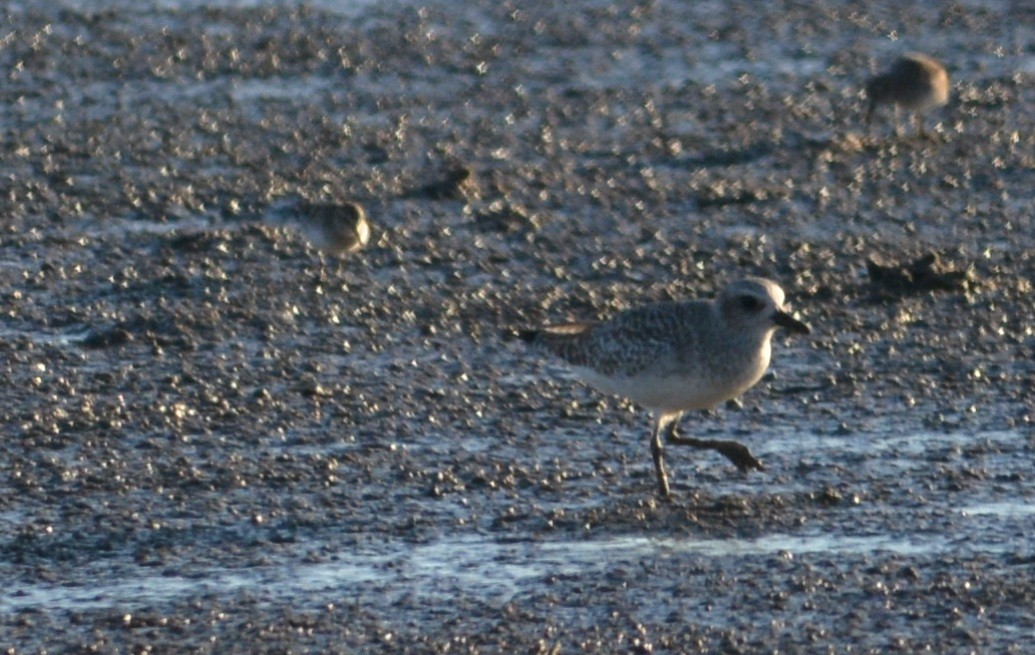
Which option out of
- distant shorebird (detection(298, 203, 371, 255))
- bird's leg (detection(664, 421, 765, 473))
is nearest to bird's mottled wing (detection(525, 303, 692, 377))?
bird's leg (detection(664, 421, 765, 473))

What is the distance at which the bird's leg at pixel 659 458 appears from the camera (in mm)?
8477

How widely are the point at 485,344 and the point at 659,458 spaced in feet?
6.81

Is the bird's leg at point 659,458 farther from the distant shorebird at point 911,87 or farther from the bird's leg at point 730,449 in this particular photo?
the distant shorebird at point 911,87

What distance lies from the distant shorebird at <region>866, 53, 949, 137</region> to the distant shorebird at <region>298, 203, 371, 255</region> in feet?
15.8

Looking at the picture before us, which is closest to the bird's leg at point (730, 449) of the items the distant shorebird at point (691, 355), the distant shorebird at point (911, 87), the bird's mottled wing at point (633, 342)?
the distant shorebird at point (691, 355)

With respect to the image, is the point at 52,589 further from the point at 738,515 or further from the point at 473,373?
the point at 473,373

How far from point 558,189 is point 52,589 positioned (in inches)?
263

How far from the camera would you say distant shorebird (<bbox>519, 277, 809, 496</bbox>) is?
8609 mm

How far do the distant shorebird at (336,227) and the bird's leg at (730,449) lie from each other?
316 cm

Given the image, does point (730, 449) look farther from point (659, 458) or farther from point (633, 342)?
point (633, 342)

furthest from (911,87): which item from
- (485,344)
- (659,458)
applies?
(659,458)

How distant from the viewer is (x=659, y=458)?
855 cm

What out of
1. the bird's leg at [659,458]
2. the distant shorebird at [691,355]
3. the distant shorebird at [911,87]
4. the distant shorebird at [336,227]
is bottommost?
the bird's leg at [659,458]

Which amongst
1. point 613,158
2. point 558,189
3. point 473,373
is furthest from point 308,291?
Result: point 613,158
